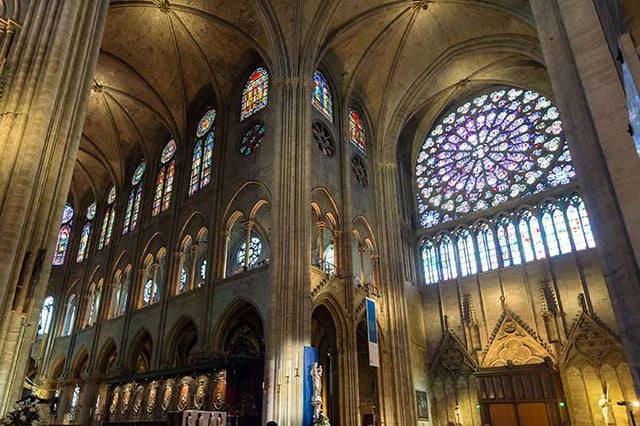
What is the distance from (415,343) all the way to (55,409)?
A: 15714 millimetres

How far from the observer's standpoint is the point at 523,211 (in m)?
19.2

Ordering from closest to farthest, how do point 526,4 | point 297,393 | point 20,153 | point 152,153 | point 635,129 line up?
point 635,129, point 20,153, point 297,393, point 526,4, point 152,153

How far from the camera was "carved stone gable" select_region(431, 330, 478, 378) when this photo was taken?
60.7 ft

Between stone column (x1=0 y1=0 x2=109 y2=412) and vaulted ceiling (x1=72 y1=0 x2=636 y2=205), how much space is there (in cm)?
908

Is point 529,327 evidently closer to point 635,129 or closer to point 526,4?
point 526,4

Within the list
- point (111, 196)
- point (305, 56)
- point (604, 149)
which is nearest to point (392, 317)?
point (305, 56)

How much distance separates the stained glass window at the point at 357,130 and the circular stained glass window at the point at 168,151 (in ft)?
28.5

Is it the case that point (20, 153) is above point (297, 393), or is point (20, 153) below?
above

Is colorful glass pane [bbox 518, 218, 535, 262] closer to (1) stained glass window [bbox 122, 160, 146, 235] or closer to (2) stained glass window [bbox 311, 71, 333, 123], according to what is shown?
(2) stained glass window [bbox 311, 71, 333, 123]

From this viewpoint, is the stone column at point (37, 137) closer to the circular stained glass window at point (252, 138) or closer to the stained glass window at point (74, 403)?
the circular stained glass window at point (252, 138)

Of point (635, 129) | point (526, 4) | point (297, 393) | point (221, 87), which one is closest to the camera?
point (635, 129)

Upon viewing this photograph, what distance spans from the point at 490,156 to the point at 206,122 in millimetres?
13164

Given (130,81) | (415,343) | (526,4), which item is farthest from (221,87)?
(415,343)

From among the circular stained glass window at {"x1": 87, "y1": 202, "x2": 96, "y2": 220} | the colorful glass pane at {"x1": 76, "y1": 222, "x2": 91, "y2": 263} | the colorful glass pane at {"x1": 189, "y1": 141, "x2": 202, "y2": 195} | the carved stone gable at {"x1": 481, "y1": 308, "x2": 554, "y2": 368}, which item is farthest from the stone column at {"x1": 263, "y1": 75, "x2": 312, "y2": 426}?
the circular stained glass window at {"x1": 87, "y1": 202, "x2": 96, "y2": 220}
